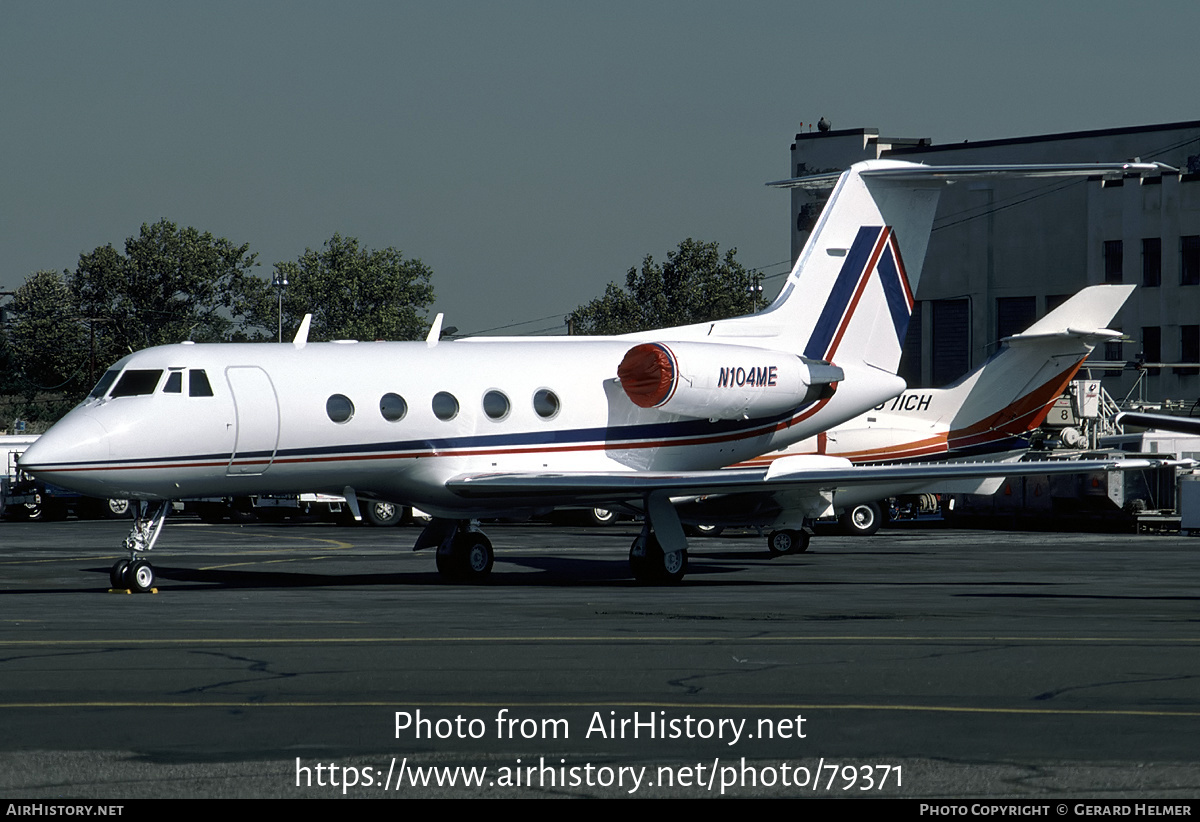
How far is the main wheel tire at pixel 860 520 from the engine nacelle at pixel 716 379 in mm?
14424

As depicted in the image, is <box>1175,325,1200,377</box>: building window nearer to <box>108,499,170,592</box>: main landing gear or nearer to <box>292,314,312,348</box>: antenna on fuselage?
<box>292,314,312,348</box>: antenna on fuselage

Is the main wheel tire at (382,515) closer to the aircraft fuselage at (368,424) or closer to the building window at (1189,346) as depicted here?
the aircraft fuselage at (368,424)

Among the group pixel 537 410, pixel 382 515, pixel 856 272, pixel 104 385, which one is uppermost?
pixel 856 272

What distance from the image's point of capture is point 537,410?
23.0m

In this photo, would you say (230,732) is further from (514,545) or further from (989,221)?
(989,221)

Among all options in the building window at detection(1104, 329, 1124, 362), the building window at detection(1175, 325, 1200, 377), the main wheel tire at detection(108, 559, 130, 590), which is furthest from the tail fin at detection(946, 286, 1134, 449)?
the building window at detection(1175, 325, 1200, 377)

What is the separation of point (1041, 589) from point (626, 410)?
22.2 ft

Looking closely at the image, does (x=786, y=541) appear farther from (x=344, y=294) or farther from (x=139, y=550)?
(x=344, y=294)

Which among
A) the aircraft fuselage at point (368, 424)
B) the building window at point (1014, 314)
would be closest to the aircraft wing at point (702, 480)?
the aircraft fuselage at point (368, 424)

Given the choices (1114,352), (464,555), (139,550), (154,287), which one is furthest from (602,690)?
(154,287)

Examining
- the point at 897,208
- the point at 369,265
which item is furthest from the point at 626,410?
the point at 369,265

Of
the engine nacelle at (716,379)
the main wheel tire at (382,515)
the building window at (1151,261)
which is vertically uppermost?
the building window at (1151,261)

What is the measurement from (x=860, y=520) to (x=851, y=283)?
1375 centimetres

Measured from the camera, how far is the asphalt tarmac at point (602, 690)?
792cm
